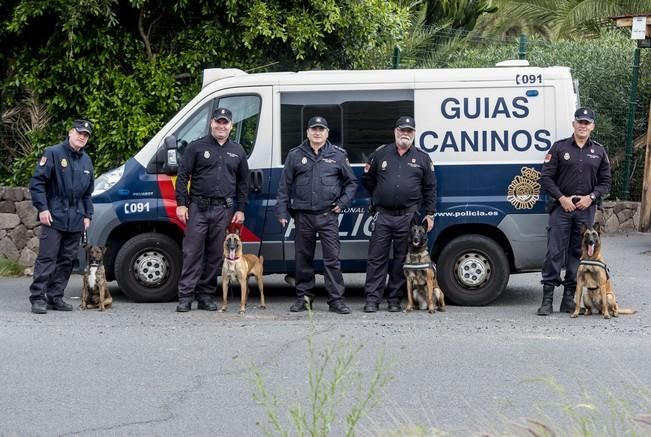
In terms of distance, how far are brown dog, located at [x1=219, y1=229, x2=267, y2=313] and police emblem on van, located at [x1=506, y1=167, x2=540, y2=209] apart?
255 cm

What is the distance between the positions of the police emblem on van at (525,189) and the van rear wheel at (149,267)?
3373 millimetres

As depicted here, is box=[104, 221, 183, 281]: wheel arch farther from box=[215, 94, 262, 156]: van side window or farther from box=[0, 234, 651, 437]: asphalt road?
box=[215, 94, 262, 156]: van side window

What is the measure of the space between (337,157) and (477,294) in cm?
202

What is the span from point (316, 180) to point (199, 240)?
128cm

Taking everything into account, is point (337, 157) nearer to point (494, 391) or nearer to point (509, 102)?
point (509, 102)

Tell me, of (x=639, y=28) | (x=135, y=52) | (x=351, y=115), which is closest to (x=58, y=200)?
(x=351, y=115)

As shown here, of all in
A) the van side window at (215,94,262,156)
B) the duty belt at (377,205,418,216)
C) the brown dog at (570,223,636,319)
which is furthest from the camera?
the van side window at (215,94,262,156)

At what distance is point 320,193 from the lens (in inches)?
417

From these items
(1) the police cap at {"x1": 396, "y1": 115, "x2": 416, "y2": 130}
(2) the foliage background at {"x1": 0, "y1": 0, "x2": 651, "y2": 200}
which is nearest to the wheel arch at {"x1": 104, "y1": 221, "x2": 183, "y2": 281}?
(1) the police cap at {"x1": 396, "y1": 115, "x2": 416, "y2": 130}

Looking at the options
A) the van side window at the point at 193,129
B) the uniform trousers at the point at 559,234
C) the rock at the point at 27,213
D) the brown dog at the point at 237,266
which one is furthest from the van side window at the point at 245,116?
the rock at the point at 27,213

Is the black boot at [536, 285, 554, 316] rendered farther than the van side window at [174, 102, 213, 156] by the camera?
No

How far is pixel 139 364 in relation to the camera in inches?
320

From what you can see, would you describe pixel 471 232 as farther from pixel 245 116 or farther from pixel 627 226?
pixel 627 226

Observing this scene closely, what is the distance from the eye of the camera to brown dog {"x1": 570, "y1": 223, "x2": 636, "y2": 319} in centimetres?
1023
